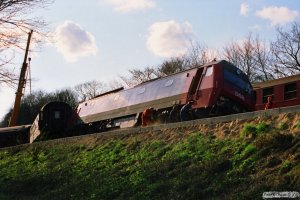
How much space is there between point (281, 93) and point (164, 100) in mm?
7467

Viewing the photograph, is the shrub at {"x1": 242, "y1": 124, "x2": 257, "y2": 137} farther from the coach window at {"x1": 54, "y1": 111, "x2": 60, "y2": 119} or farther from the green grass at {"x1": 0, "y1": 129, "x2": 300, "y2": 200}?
the coach window at {"x1": 54, "y1": 111, "x2": 60, "y2": 119}

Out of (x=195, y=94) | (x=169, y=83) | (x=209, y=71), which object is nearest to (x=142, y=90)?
(x=169, y=83)

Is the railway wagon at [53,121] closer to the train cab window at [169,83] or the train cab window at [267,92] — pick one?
the train cab window at [169,83]

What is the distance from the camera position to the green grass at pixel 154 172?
9.30 meters

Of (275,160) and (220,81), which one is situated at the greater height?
(220,81)

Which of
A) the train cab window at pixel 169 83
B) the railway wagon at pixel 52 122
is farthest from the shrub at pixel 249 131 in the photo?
the railway wagon at pixel 52 122

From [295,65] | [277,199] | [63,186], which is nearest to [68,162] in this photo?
[63,186]

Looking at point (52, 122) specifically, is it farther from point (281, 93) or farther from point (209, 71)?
point (281, 93)

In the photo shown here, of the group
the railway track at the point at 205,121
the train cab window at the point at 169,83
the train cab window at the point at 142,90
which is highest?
the train cab window at the point at 169,83

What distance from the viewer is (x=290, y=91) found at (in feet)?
83.2

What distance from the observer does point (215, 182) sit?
9.72m

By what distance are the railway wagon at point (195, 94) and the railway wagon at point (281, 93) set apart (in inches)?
170

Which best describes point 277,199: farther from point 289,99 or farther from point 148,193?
point 289,99

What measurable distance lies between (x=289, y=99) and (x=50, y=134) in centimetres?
1349
